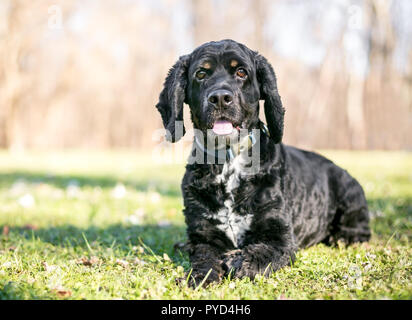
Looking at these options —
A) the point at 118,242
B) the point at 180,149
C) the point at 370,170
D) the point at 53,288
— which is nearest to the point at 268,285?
the point at 53,288

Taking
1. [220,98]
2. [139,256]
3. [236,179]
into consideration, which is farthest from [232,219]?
[220,98]

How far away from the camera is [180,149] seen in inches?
768

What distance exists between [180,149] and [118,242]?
15.1 meters

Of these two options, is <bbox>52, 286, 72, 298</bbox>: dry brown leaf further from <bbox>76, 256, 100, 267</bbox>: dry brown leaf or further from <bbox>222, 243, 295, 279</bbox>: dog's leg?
<bbox>222, 243, 295, 279</bbox>: dog's leg

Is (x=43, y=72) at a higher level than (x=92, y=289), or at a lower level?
higher

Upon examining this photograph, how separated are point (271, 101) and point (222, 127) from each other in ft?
2.00

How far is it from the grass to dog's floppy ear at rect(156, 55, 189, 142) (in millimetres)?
1078

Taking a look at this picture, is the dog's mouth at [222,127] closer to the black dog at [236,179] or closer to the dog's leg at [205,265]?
the black dog at [236,179]

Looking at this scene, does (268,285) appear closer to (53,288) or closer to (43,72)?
(53,288)

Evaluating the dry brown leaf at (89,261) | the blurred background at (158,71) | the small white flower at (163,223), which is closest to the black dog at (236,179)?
the dry brown leaf at (89,261)

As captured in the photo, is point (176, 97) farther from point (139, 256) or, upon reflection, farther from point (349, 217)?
point (349, 217)

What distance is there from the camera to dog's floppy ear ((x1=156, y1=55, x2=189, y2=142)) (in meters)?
3.97

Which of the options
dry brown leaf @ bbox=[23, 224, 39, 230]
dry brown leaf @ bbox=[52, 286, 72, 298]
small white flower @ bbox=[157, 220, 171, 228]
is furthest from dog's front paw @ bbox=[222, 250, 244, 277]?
dry brown leaf @ bbox=[23, 224, 39, 230]

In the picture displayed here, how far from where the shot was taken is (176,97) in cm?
397
